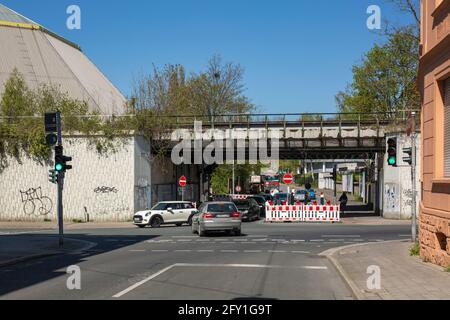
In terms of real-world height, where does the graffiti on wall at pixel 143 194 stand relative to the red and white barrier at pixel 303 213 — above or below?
above

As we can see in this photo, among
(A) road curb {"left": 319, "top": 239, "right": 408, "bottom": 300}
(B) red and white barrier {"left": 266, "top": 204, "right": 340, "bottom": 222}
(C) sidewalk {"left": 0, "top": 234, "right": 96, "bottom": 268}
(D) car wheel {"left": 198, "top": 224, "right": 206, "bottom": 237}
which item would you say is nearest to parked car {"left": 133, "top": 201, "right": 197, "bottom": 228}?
(B) red and white barrier {"left": 266, "top": 204, "right": 340, "bottom": 222}

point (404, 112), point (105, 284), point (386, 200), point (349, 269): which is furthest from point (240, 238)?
point (404, 112)

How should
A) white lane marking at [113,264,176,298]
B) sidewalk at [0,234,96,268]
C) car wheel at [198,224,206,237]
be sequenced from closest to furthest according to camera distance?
white lane marking at [113,264,176,298] → sidewalk at [0,234,96,268] → car wheel at [198,224,206,237]

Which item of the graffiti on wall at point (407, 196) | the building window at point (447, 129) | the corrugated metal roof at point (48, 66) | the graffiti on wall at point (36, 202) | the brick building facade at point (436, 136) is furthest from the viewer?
the corrugated metal roof at point (48, 66)

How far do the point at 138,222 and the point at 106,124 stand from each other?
8.98 metres

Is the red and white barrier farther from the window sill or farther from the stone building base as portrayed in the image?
the window sill

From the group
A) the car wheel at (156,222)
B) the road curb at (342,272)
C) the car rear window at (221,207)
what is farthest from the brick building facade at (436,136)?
the car wheel at (156,222)

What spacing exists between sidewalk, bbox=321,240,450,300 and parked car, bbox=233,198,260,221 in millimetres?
18591

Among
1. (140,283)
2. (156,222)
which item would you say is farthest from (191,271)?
(156,222)

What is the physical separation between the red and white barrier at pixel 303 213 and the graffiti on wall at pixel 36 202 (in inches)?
573

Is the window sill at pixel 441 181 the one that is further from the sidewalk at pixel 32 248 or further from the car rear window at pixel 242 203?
the car rear window at pixel 242 203

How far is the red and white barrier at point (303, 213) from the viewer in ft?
121

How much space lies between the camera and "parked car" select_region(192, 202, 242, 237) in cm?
2522

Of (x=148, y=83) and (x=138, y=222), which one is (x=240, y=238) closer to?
(x=138, y=222)
